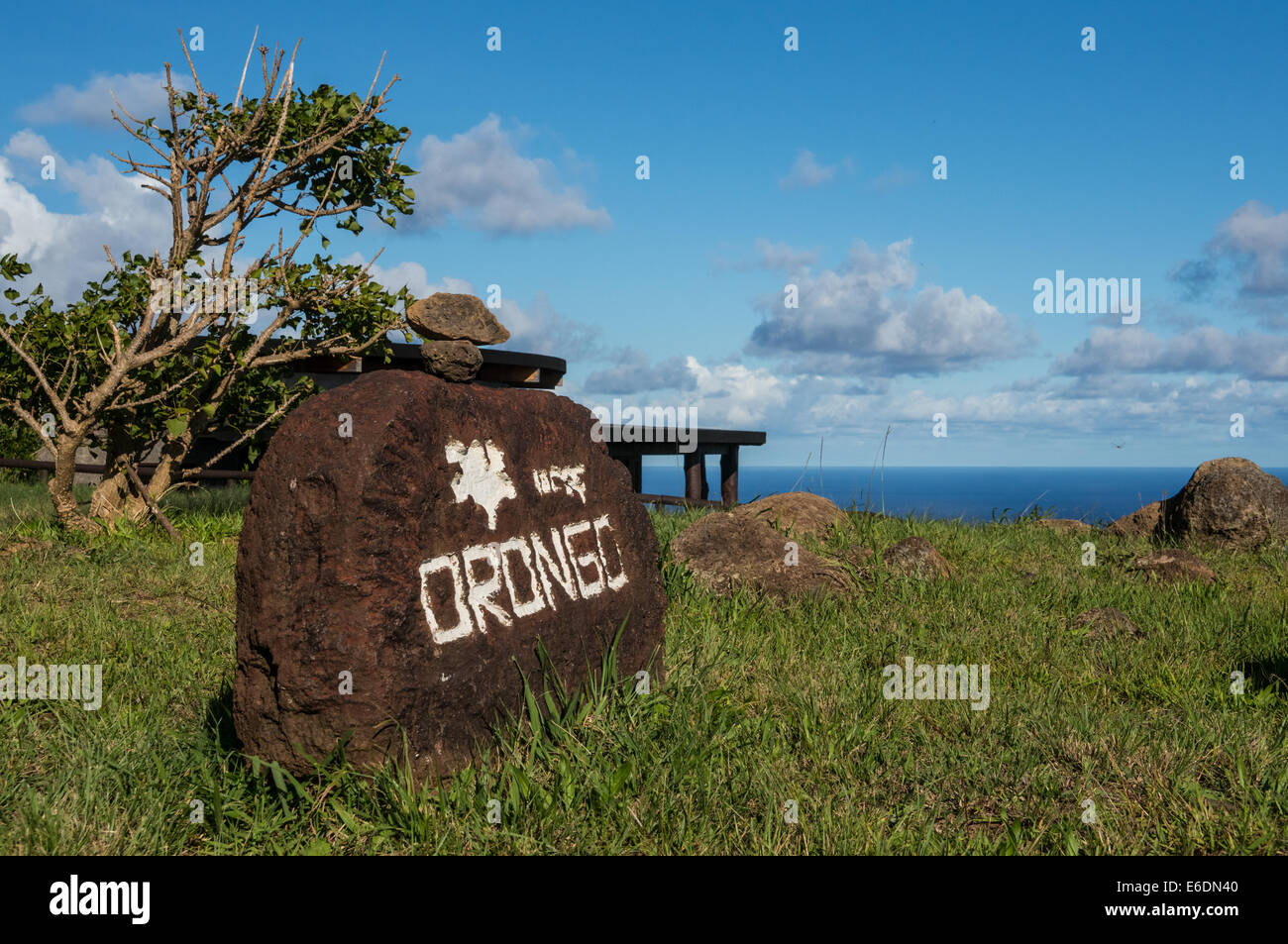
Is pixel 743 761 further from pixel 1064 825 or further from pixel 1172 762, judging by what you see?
pixel 1172 762

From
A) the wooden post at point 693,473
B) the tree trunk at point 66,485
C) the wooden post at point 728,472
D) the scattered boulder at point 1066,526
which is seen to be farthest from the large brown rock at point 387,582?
the wooden post at point 728,472

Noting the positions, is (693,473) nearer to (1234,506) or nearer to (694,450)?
(694,450)

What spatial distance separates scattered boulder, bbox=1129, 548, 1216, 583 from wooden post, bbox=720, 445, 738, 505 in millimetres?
7630

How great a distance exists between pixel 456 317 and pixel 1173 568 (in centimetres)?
541

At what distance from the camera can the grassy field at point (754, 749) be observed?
294cm

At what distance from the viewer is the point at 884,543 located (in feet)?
22.9

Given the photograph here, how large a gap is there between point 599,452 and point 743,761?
1.49 meters

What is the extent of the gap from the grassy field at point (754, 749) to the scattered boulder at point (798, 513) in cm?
118

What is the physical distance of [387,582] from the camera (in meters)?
2.92

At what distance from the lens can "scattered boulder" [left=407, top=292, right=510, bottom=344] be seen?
418 centimetres

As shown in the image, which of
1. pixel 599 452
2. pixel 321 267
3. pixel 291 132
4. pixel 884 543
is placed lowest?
pixel 884 543

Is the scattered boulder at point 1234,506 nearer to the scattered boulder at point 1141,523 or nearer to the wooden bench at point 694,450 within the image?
the scattered boulder at point 1141,523
